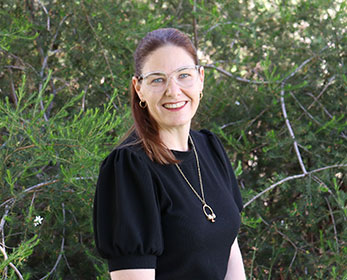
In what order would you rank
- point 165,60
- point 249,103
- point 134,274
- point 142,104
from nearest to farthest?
point 134,274, point 165,60, point 142,104, point 249,103

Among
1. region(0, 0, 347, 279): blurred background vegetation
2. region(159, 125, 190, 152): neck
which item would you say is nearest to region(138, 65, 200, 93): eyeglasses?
region(159, 125, 190, 152): neck

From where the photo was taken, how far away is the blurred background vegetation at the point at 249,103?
283 centimetres

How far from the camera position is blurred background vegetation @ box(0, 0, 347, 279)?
2.83m

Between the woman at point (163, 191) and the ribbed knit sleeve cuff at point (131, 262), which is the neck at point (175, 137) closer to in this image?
the woman at point (163, 191)

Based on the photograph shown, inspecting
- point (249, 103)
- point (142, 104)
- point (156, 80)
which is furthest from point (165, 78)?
point (249, 103)

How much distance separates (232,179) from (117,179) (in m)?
0.62

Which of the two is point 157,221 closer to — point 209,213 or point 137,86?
point 209,213

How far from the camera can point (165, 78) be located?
1.57 meters

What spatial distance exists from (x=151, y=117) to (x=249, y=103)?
5.87 ft

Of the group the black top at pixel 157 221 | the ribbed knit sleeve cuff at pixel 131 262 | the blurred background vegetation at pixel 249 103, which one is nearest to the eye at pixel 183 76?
the black top at pixel 157 221

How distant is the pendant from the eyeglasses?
14.8 inches

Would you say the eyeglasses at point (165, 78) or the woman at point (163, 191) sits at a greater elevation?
the eyeglasses at point (165, 78)

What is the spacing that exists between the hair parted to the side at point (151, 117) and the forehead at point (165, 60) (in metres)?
0.01

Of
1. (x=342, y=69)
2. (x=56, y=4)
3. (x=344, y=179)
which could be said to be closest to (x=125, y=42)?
(x=56, y=4)
